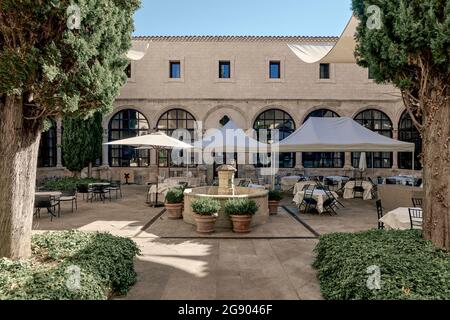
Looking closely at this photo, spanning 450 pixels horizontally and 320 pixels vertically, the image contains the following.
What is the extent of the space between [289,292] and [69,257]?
3.11 metres

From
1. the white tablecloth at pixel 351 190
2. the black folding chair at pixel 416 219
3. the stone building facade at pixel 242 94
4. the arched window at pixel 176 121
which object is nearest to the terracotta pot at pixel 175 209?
the black folding chair at pixel 416 219

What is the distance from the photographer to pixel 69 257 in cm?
413

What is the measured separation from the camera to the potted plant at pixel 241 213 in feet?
23.6

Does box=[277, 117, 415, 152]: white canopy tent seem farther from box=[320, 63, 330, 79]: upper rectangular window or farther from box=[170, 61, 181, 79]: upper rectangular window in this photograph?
box=[170, 61, 181, 79]: upper rectangular window

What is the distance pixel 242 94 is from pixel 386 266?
1675 centimetres

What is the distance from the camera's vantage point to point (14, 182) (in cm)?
409

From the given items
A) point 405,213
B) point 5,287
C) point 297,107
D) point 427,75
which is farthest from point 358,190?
point 5,287

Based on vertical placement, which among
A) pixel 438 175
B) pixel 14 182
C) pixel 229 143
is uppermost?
pixel 229 143

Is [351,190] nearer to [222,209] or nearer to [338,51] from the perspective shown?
[338,51]

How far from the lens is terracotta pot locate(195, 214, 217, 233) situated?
7.21 meters

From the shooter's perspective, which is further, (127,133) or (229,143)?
(127,133)

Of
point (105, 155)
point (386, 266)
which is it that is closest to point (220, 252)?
point (386, 266)

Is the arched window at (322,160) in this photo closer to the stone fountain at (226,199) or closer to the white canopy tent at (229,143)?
the white canopy tent at (229,143)

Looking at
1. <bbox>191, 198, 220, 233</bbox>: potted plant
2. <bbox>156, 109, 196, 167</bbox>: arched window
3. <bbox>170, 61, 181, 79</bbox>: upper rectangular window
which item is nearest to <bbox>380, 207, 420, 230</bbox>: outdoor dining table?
<bbox>191, 198, 220, 233</bbox>: potted plant
